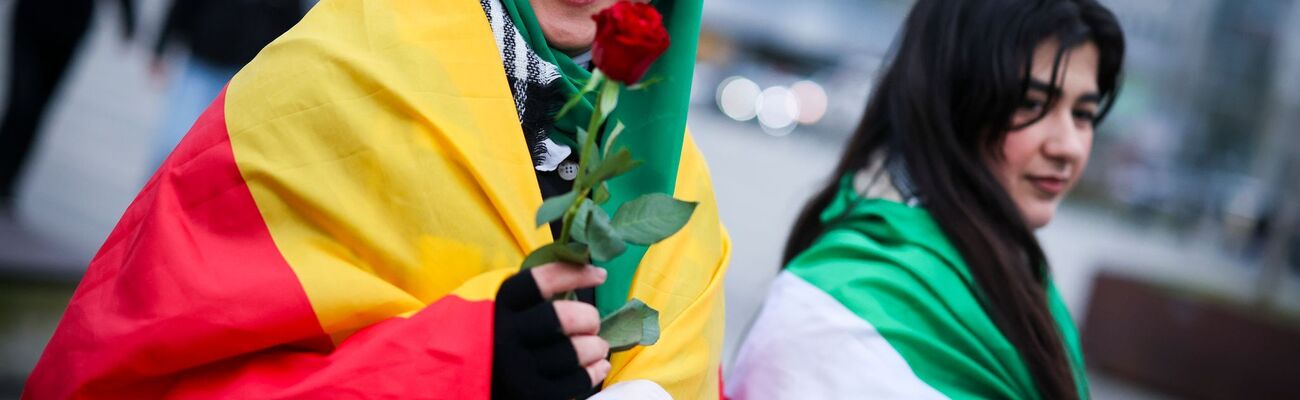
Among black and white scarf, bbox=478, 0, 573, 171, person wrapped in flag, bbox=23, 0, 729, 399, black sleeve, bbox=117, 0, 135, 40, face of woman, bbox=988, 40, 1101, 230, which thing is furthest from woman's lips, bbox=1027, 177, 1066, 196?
black sleeve, bbox=117, 0, 135, 40

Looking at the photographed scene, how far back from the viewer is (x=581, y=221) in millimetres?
1457

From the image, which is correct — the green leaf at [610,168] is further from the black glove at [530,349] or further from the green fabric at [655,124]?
the green fabric at [655,124]

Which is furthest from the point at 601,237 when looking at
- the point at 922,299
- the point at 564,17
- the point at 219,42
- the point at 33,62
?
the point at 33,62

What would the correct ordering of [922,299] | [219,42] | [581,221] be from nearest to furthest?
[581,221] → [922,299] → [219,42]

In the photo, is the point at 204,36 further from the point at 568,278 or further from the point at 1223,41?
the point at 1223,41

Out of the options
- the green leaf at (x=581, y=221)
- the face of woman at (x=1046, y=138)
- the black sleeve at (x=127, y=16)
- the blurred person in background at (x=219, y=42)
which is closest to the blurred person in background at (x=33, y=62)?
the black sleeve at (x=127, y=16)

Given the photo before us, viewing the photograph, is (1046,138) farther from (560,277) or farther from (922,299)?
(560,277)

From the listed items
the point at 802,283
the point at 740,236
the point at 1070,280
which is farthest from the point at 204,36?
the point at 1070,280

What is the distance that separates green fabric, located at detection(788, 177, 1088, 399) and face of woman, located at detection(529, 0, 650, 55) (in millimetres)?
804

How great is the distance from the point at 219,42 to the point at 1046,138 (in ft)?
11.0

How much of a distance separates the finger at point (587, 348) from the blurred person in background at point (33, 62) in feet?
13.2

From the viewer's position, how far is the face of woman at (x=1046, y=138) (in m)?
2.57

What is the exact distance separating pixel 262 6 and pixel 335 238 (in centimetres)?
340

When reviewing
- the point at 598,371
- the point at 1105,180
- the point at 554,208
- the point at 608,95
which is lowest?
the point at 1105,180
